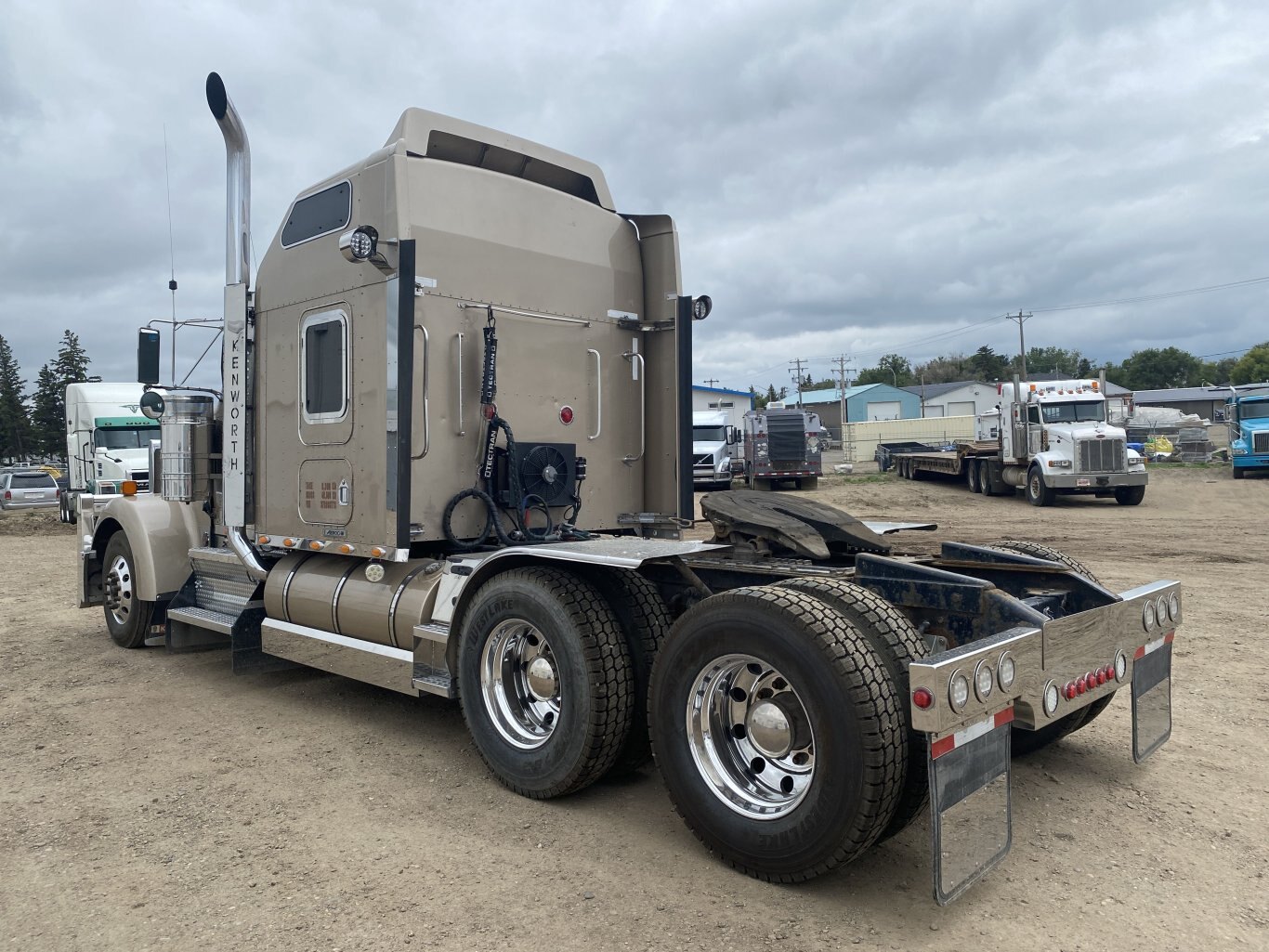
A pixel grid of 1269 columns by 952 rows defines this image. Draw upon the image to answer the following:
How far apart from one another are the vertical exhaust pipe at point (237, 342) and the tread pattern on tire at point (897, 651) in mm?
4549

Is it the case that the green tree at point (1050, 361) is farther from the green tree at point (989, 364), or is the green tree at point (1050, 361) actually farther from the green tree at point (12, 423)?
the green tree at point (12, 423)

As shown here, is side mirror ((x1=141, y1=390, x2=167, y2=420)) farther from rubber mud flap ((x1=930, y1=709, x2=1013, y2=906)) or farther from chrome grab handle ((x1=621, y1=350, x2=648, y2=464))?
rubber mud flap ((x1=930, y1=709, x2=1013, y2=906))

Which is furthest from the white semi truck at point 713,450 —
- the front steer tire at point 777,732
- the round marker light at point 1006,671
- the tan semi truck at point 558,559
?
the round marker light at point 1006,671

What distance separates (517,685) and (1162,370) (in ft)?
369

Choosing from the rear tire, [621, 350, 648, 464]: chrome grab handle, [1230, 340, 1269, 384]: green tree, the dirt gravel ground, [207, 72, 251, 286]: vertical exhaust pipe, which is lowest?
the dirt gravel ground

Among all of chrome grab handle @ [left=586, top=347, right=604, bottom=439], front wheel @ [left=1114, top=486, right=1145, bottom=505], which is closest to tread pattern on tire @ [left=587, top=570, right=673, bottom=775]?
chrome grab handle @ [left=586, top=347, right=604, bottom=439]

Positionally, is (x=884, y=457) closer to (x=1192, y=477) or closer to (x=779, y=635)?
(x=1192, y=477)

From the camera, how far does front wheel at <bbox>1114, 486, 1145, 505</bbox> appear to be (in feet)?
72.5

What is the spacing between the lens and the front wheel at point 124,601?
757 cm

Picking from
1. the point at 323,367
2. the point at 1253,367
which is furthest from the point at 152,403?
the point at 1253,367

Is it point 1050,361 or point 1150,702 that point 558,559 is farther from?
point 1050,361

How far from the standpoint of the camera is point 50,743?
537 cm

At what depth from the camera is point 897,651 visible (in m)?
3.28

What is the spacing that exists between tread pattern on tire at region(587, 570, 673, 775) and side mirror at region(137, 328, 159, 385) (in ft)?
14.0
